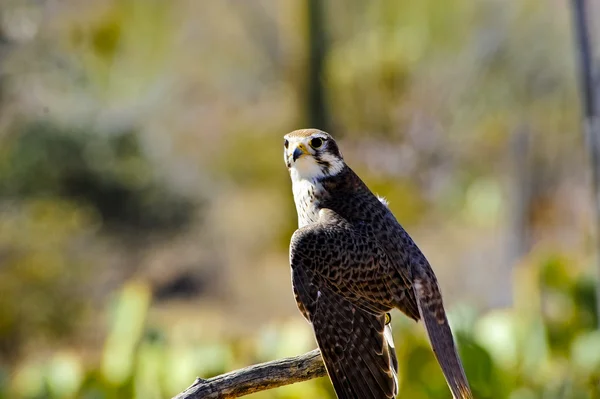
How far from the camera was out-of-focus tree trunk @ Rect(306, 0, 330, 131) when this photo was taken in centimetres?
1463

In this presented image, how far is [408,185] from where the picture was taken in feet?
48.7

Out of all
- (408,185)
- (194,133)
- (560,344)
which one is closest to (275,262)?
(408,185)

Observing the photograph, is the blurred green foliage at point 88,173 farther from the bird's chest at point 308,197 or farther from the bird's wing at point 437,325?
the bird's wing at point 437,325

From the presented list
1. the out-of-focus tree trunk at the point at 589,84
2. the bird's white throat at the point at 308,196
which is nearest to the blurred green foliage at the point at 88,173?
the out-of-focus tree trunk at the point at 589,84

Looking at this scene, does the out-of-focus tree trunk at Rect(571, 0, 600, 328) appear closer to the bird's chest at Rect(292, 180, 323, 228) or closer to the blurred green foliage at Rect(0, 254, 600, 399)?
the blurred green foliage at Rect(0, 254, 600, 399)

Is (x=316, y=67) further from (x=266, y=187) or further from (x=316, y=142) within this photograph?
(x=316, y=142)

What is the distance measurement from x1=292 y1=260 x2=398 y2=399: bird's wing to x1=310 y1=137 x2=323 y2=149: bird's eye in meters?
0.54

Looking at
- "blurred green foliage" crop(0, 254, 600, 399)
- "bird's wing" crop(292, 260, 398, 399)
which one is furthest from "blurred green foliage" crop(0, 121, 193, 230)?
"bird's wing" crop(292, 260, 398, 399)

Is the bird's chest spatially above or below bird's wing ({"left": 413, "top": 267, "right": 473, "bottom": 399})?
above

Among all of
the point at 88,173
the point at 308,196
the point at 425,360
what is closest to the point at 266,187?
the point at 88,173

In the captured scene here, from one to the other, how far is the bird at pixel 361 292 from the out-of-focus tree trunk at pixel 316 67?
11.0 m

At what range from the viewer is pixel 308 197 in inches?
144

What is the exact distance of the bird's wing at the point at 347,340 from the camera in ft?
10.2

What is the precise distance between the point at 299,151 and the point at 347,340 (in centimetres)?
78
